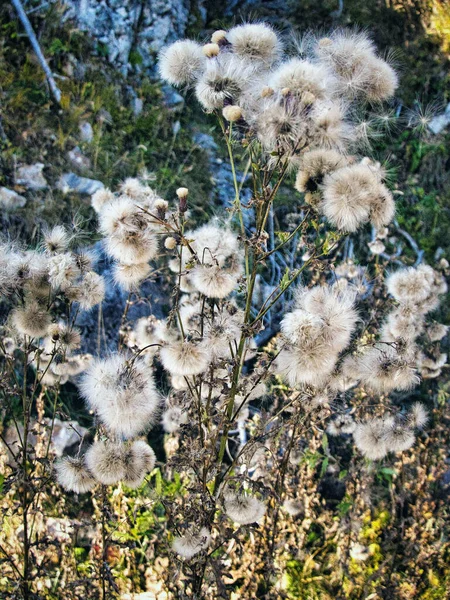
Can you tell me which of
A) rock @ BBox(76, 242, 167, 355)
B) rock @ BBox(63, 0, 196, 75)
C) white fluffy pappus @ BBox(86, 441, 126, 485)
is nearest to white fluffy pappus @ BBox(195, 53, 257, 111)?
white fluffy pappus @ BBox(86, 441, 126, 485)

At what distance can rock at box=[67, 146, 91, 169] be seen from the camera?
4.63 metres

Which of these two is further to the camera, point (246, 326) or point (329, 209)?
point (246, 326)

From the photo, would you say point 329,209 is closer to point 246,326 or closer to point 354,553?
point 246,326

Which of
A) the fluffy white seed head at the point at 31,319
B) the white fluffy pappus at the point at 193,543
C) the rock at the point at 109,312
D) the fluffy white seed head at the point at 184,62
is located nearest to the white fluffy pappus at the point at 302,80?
the fluffy white seed head at the point at 184,62

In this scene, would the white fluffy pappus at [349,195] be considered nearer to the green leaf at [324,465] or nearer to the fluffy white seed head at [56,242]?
the fluffy white seed head at [56,242]

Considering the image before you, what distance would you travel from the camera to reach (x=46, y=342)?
109 inches

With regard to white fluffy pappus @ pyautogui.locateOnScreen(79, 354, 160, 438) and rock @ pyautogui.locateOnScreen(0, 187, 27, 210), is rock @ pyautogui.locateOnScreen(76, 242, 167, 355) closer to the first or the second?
rock @ pyautogui.locateOnScreen(0, 187, 27, 210)

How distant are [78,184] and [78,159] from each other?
1.12ft

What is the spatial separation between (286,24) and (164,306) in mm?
4092

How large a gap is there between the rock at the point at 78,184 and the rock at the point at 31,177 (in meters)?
0.15

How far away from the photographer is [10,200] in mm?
4098

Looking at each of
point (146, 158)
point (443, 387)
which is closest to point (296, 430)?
point (443, 387)

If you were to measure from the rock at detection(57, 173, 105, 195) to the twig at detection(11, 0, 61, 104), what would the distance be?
929mm

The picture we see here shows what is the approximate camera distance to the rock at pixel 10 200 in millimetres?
4074
